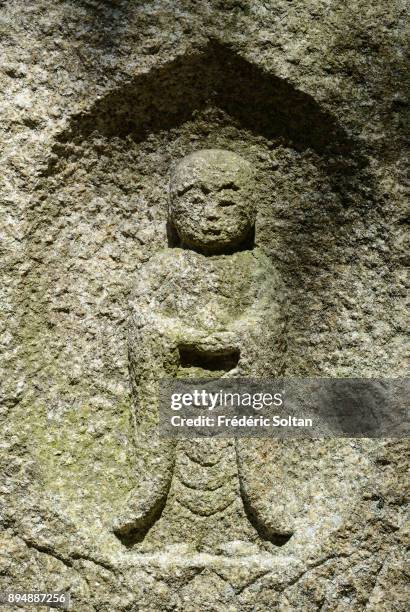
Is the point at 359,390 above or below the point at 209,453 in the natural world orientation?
above

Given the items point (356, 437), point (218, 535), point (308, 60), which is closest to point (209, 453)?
point (218, 535)

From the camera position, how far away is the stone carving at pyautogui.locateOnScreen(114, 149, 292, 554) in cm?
243

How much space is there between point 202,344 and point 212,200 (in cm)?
41

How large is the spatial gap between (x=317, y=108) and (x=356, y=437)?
96cm

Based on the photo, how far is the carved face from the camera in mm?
2457

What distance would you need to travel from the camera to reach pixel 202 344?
2439 mm

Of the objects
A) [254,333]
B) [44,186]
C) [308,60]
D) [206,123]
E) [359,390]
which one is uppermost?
[308,60]

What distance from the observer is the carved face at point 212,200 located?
96.7 inches

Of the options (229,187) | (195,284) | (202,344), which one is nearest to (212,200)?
(229,187)

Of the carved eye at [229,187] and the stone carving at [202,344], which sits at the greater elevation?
the carved eye at [229,187]

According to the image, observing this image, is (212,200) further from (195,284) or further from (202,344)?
(202,344)

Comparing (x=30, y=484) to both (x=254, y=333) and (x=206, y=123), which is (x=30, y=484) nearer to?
(x=254, y=333)

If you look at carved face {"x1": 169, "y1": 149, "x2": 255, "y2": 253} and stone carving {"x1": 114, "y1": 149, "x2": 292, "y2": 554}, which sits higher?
carved face {"x1": 169, "y1": 149, "x2": 255, "y2": 253}

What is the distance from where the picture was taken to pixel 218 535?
7.97 ft
